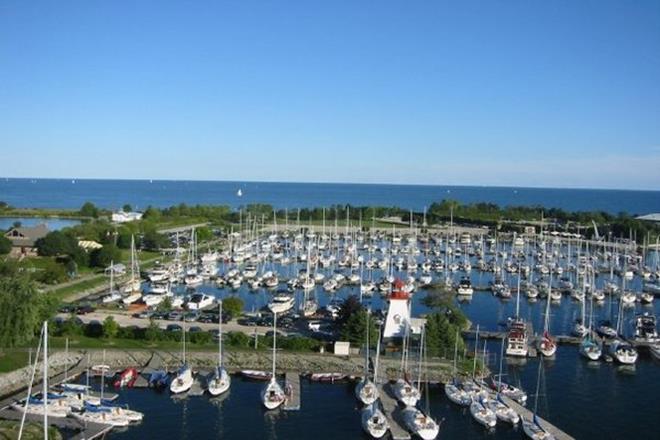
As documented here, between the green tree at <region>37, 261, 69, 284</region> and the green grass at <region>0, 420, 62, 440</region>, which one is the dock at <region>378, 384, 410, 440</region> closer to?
the green grass at <region>0, 420, 62, 440</region>

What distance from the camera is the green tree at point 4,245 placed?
188ft

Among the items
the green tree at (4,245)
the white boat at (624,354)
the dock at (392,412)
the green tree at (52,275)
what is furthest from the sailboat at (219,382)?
the green tree at (4,245)

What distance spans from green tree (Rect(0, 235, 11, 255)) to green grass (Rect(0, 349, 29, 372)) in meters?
30.4

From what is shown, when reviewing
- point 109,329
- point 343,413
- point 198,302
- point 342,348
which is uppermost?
point 109,329

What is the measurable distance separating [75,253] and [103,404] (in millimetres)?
31871

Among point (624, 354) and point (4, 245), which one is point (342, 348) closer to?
point (624, 354)

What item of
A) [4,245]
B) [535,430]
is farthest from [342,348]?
[4,245]

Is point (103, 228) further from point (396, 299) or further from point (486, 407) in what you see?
point (486, 407)

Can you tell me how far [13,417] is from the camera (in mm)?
24125

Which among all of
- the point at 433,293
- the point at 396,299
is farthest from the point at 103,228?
the point at 396,299

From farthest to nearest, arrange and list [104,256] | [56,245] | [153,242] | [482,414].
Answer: [153,242], [56,245], [104,256], [482,414]

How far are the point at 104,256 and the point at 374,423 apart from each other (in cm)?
3650

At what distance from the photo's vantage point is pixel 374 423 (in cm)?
2447

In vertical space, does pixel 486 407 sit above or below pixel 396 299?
below
